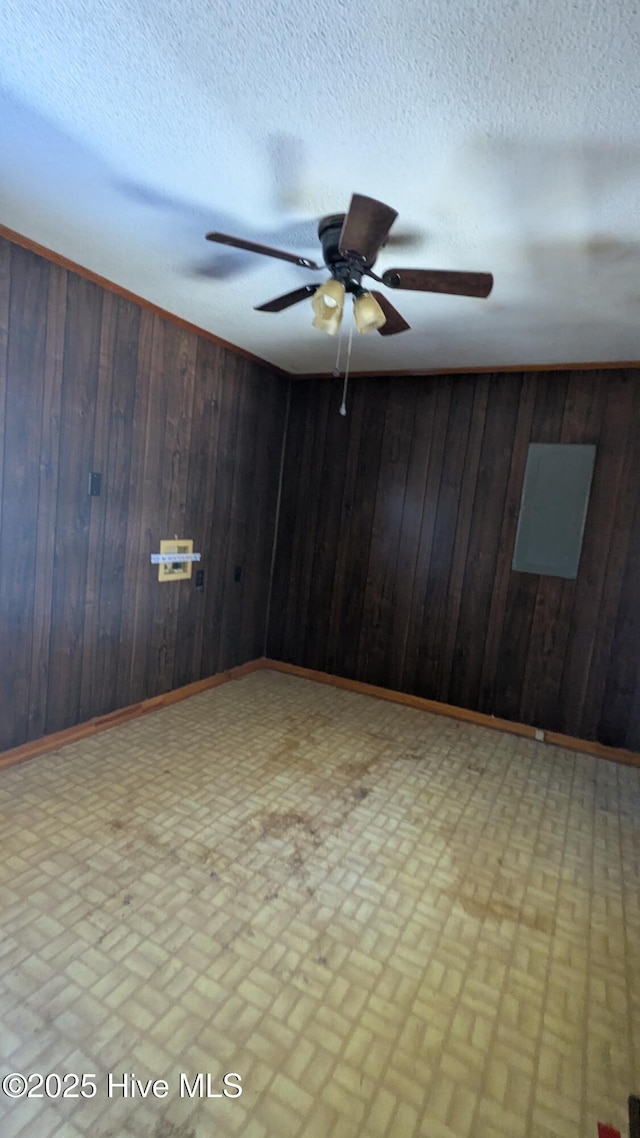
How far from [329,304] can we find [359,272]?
140 millimetres

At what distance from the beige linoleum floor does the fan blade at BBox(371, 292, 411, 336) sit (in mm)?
2103

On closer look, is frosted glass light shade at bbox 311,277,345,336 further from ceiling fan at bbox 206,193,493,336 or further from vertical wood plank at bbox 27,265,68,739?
vertical wood plank at bbox 27,265,68,739

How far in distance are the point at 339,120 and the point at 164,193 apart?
2.28 feet

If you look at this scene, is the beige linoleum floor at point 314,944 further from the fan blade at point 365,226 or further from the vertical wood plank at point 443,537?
the fan blade at point 365,226

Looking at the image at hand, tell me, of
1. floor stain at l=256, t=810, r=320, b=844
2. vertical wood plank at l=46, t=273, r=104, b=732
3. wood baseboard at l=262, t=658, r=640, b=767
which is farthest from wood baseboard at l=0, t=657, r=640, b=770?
floor stain at l=256, t=810, r=320, b=844

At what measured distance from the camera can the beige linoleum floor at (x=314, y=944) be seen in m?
1.19

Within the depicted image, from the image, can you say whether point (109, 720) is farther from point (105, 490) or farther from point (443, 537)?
point (443, 537)

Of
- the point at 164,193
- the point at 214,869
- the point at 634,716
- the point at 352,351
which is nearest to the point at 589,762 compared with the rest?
the point at 634,716

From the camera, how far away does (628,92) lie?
1158mm

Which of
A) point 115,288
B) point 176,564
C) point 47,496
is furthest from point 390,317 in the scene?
point 176,564

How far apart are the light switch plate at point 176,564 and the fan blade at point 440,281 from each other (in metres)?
2.03

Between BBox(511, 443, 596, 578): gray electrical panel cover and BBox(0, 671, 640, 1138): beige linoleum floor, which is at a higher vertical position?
BBox(511, 443, 596, 578): gray electrical panel cover

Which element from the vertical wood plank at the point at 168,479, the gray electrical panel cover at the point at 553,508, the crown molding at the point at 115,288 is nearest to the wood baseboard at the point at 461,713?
the gray electrical panel cover at the point at 553,508

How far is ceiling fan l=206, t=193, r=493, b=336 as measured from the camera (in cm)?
143
